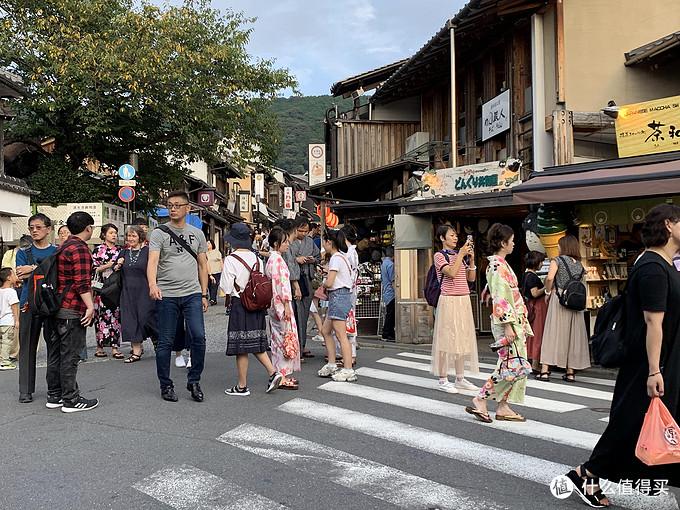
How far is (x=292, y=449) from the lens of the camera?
Answer: 202 inches

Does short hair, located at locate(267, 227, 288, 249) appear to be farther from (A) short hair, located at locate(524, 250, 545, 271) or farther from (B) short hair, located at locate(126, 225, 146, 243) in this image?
(A) short hair, located at locate(524, 250, 545, 271)

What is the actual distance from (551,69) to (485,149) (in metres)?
3.00

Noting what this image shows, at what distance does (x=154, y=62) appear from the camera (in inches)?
745

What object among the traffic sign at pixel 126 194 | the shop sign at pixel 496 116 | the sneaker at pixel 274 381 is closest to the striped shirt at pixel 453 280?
the sneaker at pixel 274 381

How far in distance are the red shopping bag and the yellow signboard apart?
7782mm

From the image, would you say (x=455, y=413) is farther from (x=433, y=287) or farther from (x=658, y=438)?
(x=658, y=438)

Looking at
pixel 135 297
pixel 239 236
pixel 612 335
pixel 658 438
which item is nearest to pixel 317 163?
pixel 135 297

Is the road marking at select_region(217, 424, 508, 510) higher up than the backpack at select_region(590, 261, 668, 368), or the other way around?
the backpack at select_region(590, 261, 668, 368)

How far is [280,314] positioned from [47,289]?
2.47 meters

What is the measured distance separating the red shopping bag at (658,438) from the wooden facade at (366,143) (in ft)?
47.8

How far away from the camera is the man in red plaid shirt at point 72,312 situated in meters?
6.31

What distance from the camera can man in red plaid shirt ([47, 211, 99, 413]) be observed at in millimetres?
6312

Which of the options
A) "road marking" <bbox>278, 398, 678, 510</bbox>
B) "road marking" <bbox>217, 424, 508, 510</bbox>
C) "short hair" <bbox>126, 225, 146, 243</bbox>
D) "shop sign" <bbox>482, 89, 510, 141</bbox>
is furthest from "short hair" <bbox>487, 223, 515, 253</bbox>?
"shop sign" <bbox>482, 89, 510, 141</bbox>

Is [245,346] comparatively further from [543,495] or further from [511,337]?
[543,495]
